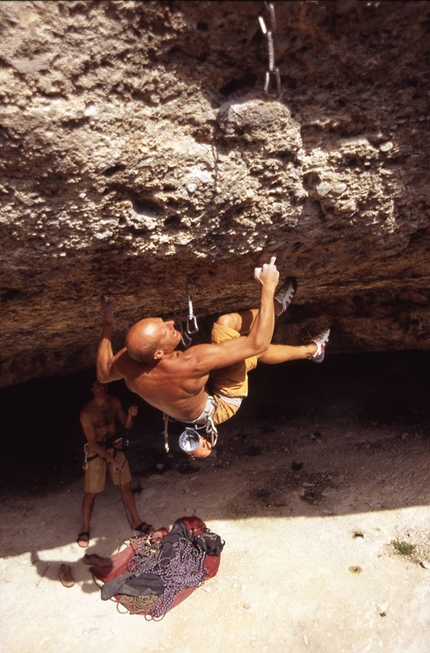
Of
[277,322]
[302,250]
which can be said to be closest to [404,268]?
[302,250]

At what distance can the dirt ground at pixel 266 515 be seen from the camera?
3877 millimetres

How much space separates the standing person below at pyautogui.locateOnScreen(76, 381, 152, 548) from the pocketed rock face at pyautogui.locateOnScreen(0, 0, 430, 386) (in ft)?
5.45

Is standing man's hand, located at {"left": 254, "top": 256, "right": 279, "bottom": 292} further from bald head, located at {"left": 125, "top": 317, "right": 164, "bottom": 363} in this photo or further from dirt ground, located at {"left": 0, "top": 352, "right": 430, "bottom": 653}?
dirt ground, located at {"left": 0, "top": 352, "right": 430, "bottom": 653}

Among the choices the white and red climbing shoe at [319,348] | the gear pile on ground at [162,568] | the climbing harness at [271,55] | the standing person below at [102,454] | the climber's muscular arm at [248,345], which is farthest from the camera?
the standing person below at [102,454]

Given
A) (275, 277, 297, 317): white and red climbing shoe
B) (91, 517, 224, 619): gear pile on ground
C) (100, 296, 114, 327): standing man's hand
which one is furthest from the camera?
(91, 517, 224, 619): gear pile on ground

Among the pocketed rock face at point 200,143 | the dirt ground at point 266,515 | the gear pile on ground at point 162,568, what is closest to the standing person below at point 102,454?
the dirt ground at point 266,515

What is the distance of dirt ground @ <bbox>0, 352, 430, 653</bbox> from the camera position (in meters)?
3.88

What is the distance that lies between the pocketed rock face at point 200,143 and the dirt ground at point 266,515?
2718 mm

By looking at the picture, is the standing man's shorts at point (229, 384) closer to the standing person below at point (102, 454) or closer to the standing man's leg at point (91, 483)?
the standing person below at point (102, 454)

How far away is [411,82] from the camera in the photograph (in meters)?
2.34

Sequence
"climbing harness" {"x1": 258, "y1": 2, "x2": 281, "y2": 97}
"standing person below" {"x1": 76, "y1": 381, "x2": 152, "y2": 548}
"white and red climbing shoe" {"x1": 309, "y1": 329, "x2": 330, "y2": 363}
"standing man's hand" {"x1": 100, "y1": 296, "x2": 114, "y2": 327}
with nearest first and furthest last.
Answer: "climbing harness" {"x1": 258, "y1": 2, "x2": 281, "y2": 97} < "standing man's hand" {"x1": 100, "y1": 296, "x2": 114, "y2": 327} < "white and red climbing shoe" {"x1": 309, "y1": 329, "x2": 330, "y2": 363} < "standing person below" {"x1": 76, "y1": 381, "x2": 152, "y2": 548}

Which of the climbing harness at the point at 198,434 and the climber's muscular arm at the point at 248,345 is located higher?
the climber's muscular arm at the point at 248,345

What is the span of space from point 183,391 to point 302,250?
49.7 inches

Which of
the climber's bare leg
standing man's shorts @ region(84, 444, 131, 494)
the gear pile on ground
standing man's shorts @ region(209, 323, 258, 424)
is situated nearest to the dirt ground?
the gear pile on ground
